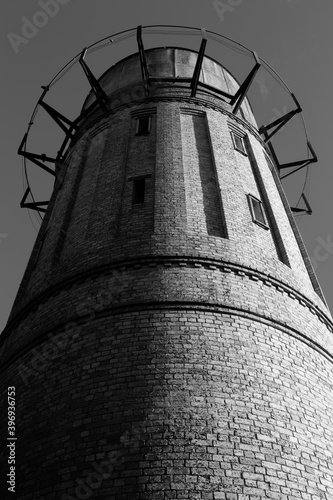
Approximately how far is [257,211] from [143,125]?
12.3ft

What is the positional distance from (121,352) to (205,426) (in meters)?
1.50

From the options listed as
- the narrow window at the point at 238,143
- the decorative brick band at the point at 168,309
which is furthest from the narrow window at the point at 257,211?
the decorative brick band at the point at 168,309

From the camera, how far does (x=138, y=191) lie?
9906 mm

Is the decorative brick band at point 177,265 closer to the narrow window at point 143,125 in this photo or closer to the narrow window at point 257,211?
the narrow window at point 257,211

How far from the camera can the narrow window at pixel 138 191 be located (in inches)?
379

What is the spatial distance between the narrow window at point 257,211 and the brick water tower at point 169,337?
35 mm

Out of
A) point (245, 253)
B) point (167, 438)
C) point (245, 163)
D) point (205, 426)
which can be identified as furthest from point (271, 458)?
point (245, 163)

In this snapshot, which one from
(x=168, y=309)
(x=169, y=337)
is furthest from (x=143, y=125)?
(x=169, y=337)

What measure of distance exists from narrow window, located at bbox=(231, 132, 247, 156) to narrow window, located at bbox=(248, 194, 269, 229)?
202 centimetres

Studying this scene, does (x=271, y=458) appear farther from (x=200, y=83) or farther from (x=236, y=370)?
(x=200, y=83)

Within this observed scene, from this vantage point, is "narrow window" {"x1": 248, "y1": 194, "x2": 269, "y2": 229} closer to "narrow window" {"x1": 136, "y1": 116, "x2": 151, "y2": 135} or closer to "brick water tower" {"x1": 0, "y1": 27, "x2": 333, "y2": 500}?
"brick water tower" {"x1": 0, "y1": 27, "x2": 333, "y2": 500}

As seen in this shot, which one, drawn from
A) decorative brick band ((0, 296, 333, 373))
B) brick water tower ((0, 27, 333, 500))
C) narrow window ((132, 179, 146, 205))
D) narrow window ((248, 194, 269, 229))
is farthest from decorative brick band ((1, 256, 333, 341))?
narrow window ((132, 179, 146, 205))

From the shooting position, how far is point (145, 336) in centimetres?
673

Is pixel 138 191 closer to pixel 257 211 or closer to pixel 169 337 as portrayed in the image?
pixel 257 211
